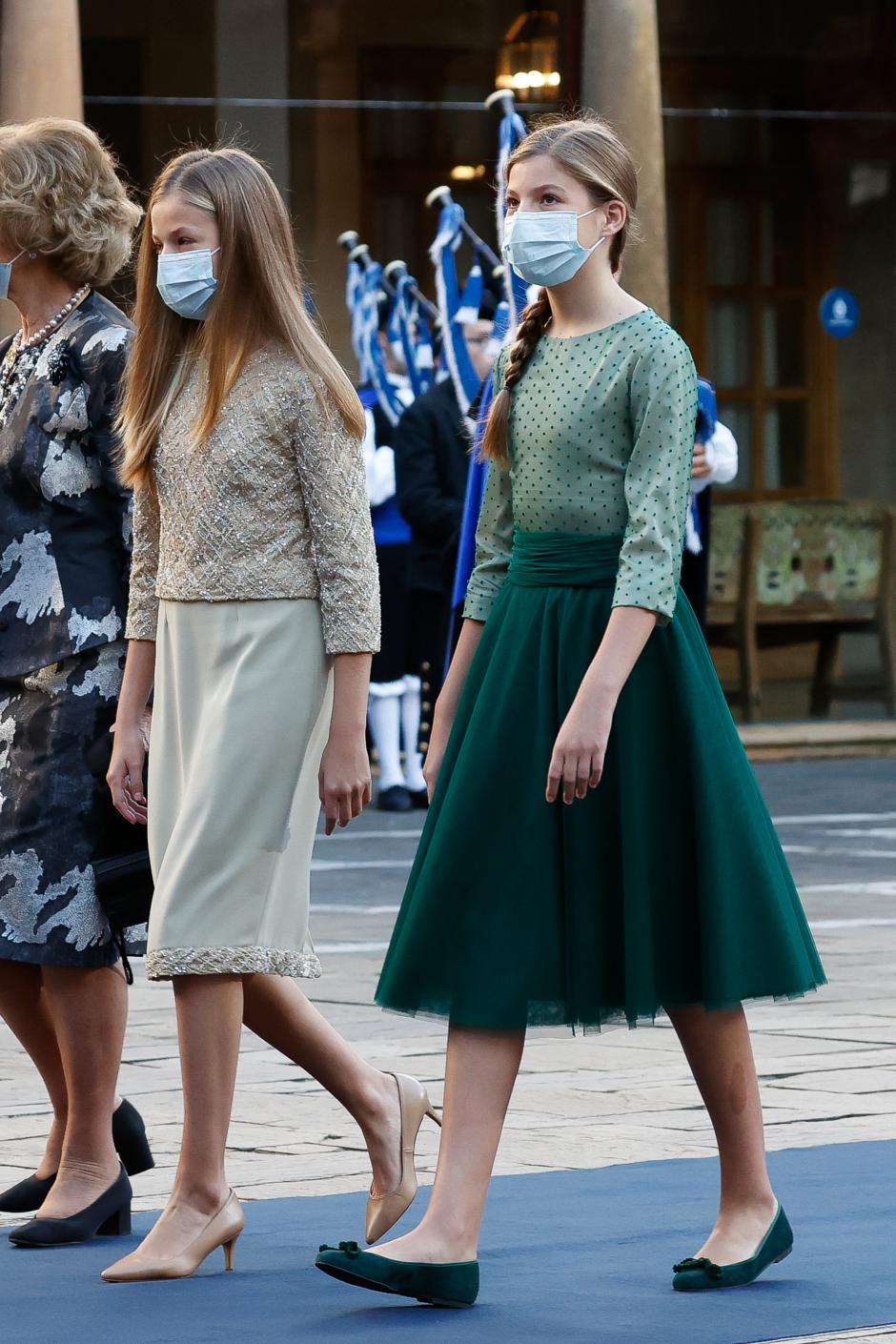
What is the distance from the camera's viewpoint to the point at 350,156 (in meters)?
16.2

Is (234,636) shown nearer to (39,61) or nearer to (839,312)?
(39,61)

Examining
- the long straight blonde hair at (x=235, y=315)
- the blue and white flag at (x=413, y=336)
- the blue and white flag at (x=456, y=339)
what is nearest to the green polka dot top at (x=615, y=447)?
the long straight blonde hair at (x=235, y=315)

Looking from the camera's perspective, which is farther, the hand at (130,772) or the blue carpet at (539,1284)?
the hand at (130,772)

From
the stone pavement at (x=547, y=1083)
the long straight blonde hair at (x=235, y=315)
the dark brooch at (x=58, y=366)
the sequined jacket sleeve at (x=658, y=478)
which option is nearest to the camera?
the sequined jacket sleeve at (x=658, y=478)

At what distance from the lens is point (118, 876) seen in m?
4.54

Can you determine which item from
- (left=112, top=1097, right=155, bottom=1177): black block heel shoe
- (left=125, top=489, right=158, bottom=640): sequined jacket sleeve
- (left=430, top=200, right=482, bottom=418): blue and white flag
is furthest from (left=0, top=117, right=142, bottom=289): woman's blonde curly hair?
(left=430, top=200, right=482, bottom=418): blue and white flag

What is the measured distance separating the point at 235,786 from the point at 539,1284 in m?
0.87

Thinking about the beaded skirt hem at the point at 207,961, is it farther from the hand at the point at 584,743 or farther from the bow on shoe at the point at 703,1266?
the bow on shoe at the point at 703,1266

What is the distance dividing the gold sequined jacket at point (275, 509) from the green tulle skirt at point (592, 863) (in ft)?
0.96

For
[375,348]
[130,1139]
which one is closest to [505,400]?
[130,1139]

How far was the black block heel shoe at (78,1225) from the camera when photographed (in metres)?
4.47

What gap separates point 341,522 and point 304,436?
0.47 feet

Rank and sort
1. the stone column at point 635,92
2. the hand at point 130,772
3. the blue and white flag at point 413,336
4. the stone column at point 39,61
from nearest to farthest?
1. the hand at point 130,772
2. the stone column at point 39,61
3. the blue and white flag at point 413,336
4. the stone column at point 635,92

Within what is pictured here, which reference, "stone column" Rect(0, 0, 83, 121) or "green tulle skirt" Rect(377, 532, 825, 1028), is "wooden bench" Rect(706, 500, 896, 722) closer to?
"stone column" Rect(0, 0, 83, 121)
